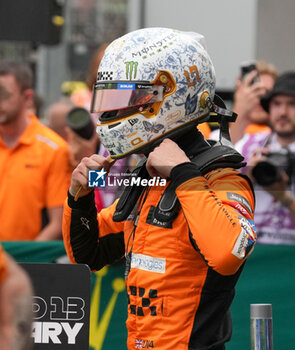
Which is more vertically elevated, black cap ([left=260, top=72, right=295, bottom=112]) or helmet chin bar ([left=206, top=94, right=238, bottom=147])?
helmet chin bar ([left=206, top=94, right=238, bottom=147])

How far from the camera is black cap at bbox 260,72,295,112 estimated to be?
5.30 metres

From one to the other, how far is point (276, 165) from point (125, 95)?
1328mm

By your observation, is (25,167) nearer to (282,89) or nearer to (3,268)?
(282,89)

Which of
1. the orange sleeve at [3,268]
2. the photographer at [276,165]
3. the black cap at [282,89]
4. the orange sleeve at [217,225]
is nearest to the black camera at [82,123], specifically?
the photographer at [276,165]

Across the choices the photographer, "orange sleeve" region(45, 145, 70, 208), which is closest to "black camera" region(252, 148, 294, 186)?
the photographer

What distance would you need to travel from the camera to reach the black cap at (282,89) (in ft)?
17.4

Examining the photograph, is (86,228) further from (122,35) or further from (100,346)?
(100,346)

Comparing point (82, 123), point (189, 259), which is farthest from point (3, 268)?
point (82, 123)

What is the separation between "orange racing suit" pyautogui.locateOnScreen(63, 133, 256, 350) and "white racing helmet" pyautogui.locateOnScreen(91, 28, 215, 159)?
21 cm

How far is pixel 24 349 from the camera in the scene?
2.16 metres

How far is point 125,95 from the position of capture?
3295 millimetres

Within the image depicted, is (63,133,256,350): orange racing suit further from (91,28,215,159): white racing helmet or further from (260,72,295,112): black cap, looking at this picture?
(260,72,295,112): black cap

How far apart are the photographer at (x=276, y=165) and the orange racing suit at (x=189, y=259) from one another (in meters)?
0.96

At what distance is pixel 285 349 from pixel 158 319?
6.12 ft
